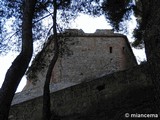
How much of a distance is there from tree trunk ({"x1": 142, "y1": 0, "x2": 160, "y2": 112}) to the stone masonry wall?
499 cm

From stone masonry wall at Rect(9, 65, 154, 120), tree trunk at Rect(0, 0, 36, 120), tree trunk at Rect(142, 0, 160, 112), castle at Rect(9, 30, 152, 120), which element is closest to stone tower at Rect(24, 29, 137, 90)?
castle at Rect(9, 30, 152, 120)

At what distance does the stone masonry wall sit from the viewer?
8.99 metres

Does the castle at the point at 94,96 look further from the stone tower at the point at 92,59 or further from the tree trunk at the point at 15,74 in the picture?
the stone tower at the point at 92,59

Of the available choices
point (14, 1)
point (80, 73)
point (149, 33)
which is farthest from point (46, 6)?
point (80, 73)

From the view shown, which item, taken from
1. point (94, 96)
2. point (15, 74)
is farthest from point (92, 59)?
point (15, 74)

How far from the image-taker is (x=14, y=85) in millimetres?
4562

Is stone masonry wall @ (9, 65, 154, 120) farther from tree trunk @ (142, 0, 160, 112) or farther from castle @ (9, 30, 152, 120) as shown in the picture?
tree trunk @ (142, 0, 160, 112)

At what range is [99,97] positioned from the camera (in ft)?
32.7

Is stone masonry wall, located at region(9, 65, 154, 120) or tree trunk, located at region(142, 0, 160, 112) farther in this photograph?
stone masonry wall, located at region(9, 65, 154, 120)

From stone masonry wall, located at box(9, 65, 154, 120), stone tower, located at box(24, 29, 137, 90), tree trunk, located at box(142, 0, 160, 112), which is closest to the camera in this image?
tree trunk, located at box(142, 0, 160, 112)

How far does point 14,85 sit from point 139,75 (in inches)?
220

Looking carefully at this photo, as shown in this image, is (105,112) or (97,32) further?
(97,32)

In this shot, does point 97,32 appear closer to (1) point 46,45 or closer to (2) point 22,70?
(1) point 46,45

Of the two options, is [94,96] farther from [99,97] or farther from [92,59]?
[92,59]
